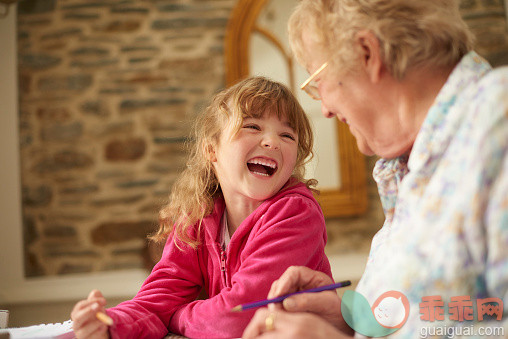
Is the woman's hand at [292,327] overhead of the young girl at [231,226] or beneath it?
beneath

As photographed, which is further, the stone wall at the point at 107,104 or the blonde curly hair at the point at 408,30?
the stone wall at the point at 107,104

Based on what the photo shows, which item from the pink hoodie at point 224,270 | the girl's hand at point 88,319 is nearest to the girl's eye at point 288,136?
the pink hoodie at point 224,270

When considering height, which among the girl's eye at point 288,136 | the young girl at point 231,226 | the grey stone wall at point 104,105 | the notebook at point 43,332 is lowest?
the notebook at point 43,332

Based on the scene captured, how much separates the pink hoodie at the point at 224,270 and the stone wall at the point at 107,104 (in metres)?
2.89

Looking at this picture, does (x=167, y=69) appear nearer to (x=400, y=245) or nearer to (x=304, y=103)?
(x=304, y=103)

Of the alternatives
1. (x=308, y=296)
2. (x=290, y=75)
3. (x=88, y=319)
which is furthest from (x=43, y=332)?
(x=290, y=75)

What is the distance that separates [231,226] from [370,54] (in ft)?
2.39

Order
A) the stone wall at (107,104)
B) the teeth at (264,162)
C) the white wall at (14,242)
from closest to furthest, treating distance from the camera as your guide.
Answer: the teeth at (264,162) → the white wall at (14,242) → the stone wall at (107,104)

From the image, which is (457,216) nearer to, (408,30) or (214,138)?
(408,30)

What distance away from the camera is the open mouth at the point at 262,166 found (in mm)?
1392

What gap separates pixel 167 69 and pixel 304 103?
1.30 metres

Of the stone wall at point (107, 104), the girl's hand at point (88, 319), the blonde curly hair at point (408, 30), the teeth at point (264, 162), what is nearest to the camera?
the blonde curly hair at point (408, 30)

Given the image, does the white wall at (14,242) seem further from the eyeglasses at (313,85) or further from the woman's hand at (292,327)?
the woman's hand at (292,327)

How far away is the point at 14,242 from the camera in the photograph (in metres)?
4.22
